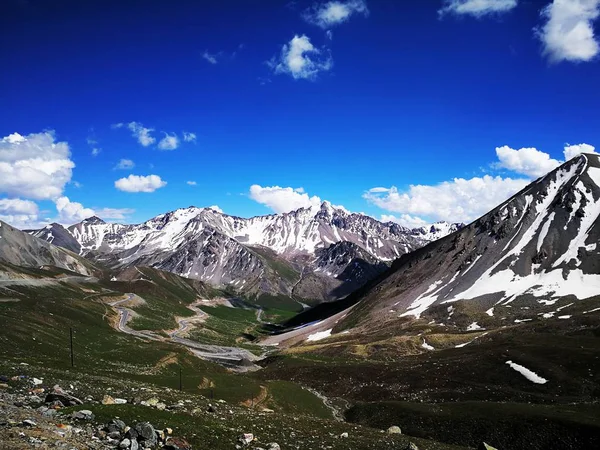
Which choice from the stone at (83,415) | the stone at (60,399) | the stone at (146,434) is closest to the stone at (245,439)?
the stone at (146,434)

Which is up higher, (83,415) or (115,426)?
(83,415)

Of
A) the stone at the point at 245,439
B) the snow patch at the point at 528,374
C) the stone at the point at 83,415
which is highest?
the stone at the point at 83,415

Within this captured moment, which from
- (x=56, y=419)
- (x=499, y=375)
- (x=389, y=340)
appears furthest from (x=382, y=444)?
(x=389, y=340)

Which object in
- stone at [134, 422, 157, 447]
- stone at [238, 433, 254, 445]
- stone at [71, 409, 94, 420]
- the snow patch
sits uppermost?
stone at [71, 409, 94, 420]

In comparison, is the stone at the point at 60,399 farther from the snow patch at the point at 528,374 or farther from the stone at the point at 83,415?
the snow patch at the point at 528,374

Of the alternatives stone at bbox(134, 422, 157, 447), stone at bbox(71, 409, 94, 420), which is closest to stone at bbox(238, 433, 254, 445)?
stone at bbox(134, 422, 157, 447)

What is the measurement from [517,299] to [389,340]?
7221 centimetres

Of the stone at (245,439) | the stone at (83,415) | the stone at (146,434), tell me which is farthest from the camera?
the stone at (245,439)

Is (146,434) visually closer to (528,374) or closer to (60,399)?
(60,399)

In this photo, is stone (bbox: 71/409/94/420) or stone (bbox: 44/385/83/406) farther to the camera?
stone (bbox: 44/385/83/406)

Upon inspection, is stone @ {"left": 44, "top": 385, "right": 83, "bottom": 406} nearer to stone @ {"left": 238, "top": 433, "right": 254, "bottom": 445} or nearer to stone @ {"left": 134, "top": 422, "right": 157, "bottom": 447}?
stone @ {"left": 134, "top": 422, "right": 157, "bottom": 447}

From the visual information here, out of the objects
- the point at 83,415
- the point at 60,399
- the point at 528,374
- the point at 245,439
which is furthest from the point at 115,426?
the point at 528,374

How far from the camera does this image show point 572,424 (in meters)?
50.2

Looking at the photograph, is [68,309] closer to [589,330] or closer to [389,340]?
[389,340]
